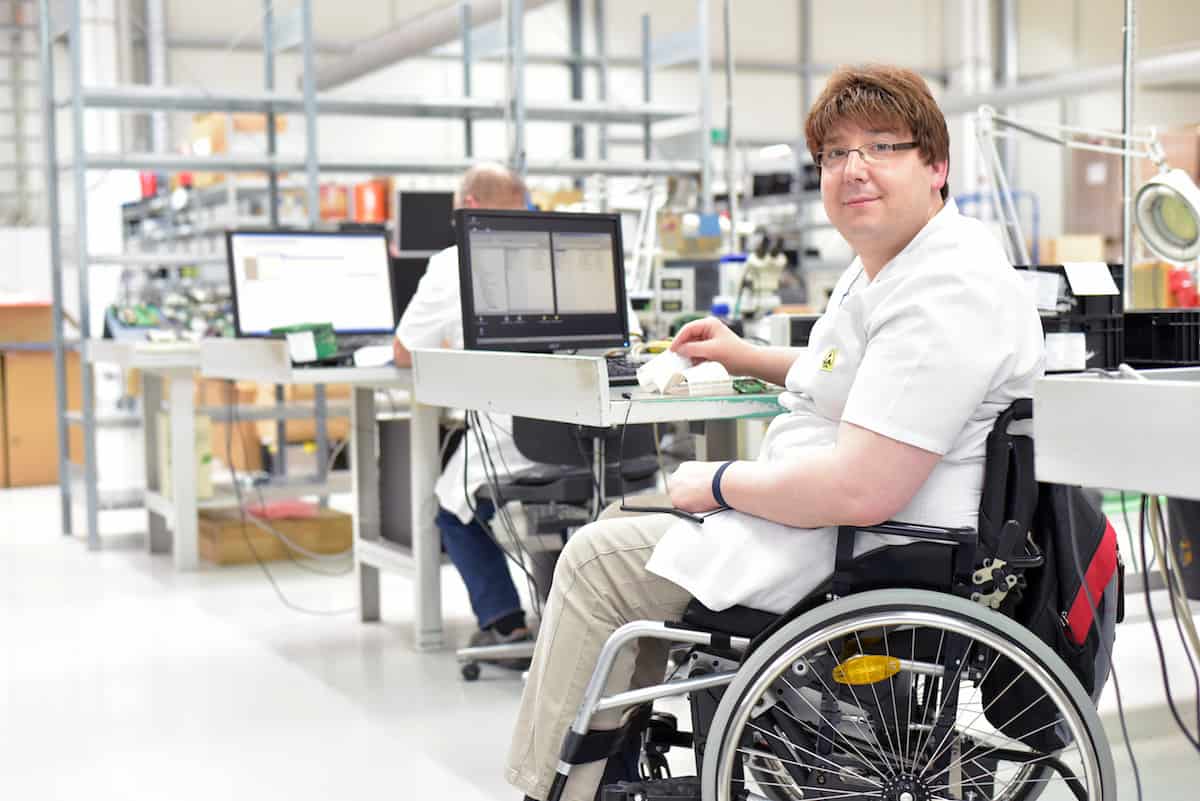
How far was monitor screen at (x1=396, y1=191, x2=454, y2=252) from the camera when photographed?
5.09 meters

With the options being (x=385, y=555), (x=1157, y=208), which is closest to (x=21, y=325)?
(x=385, y=555)

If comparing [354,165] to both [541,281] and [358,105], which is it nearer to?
[358,105]

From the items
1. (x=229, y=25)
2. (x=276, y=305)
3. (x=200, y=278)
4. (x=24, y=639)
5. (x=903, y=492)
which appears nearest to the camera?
(x=903, y=492)

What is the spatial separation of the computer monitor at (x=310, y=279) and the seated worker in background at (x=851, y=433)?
238 cm

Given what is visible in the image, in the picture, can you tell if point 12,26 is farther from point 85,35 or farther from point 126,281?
point 126,281

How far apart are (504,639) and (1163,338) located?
1.68 m

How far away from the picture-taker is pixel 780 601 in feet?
5.37

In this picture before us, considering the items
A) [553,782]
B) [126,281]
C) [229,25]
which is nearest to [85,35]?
[229,25]

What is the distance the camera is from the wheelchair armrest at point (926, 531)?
1.57 metres

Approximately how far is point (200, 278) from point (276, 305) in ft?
18.4

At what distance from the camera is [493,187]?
3.46 m

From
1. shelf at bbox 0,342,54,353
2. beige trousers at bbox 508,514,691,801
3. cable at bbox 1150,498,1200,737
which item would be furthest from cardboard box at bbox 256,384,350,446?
beige trousers at bbox 508,514,691,801

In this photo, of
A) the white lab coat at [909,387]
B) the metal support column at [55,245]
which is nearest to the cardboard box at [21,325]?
the metal support column at [55,245]

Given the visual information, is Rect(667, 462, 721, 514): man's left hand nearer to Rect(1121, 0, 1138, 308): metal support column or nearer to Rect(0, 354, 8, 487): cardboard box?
Rect(1121, 0, 1138, 308): metal support column
